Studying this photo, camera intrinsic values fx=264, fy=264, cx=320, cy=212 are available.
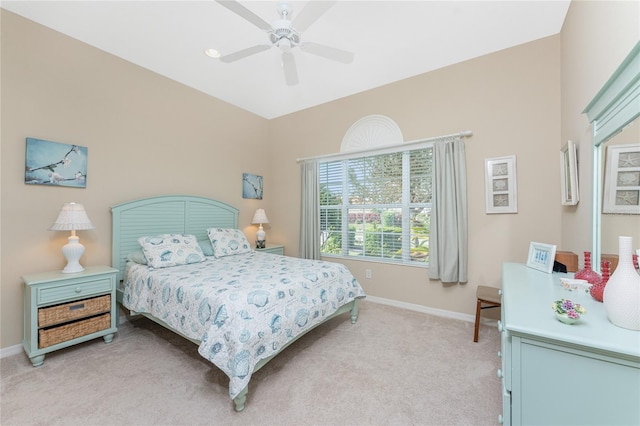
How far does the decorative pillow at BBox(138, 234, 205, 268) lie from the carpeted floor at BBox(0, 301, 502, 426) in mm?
734

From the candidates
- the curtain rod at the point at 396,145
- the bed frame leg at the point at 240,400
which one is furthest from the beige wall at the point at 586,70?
the bed frame leg at the point at 240,400

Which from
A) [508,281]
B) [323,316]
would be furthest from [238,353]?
[508,281]

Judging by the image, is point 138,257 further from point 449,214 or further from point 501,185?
point 501,185

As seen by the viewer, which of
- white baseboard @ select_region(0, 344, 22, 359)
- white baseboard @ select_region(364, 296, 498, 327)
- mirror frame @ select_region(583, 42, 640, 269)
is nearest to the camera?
mirror frame @ select_region(583, 42, 640, 269)

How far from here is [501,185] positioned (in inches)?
109

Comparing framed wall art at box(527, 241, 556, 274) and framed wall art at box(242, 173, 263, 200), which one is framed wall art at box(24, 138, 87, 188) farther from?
framed wall art at box(527, 241, 556, 274)

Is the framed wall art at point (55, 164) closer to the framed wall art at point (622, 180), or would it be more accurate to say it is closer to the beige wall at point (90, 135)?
the beige wall at point (90, 135)

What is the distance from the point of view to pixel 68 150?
2.55 m

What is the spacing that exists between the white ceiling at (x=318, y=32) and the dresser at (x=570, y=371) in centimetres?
250

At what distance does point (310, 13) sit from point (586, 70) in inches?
76.7

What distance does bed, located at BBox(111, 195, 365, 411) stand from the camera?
5.53ft

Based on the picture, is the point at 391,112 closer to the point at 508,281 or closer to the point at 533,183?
the point at 533,183

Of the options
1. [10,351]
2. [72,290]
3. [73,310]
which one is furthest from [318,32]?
[10,351]

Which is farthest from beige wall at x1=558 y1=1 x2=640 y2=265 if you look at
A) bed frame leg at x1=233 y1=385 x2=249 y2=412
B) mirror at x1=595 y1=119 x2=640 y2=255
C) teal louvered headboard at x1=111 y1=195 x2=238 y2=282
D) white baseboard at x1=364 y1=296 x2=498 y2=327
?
teal louvered headboard at x1=111 y1=195 x2=238 y2=282
